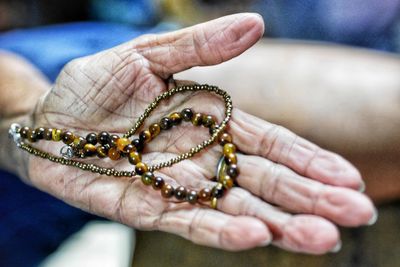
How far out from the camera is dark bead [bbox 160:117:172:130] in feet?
1.72

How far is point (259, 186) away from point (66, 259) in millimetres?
284

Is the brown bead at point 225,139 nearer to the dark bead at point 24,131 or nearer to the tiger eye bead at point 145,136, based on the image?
the tiger eye bead at point 145,136

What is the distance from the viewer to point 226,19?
0.48 meters

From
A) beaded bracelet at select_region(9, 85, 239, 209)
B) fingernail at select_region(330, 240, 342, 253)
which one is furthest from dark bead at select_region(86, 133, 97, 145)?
fingernail at select_region(330, 240, 342, 253)

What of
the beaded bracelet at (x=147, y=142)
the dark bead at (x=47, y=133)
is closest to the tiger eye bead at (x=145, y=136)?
the beaded bracelet at (x=147, y=142)

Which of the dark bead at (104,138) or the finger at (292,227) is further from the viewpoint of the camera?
the dark bead at (104,138)

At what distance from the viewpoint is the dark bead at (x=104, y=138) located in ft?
1.76

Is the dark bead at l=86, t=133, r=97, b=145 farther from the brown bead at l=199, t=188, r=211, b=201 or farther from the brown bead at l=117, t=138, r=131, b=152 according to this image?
the brown bead at l=199, t=188, r=211, b=201

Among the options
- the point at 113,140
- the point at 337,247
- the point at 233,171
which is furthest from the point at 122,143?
the point at 337,247

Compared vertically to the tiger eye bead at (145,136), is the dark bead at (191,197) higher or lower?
lower

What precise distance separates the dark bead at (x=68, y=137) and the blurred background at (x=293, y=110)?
3.3 inches

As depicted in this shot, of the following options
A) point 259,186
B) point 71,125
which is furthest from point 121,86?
point 259,186

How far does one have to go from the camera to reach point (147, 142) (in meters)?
0.53

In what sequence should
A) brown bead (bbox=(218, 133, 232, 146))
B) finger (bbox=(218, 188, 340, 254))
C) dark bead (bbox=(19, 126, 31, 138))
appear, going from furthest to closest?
dark bead (bbox=(19, 126, 31, 138)) < brown bead (bbox=(218, 133, 232, 146)) < finger (bbox=(218, 188, 340, 254))
